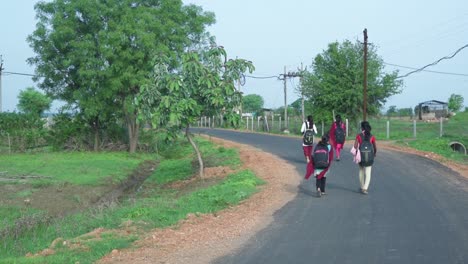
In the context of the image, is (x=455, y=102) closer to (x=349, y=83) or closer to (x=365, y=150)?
(x=349, y=83)

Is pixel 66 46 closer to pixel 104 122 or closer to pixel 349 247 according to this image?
pixel 104 122

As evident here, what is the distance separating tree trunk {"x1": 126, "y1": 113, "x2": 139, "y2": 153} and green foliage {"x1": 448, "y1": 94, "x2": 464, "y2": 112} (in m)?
63.2

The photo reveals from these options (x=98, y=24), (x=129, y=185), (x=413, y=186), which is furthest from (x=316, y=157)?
(x=98, y=24)

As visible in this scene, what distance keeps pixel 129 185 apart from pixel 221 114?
6.69 m

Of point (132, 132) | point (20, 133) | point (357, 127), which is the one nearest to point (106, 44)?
point (132, 132)

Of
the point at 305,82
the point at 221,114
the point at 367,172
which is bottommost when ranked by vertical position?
the point at 367,172

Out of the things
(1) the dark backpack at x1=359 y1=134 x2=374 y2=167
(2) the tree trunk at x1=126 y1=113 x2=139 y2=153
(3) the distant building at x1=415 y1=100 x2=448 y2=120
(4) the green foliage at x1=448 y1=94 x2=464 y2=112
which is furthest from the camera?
(4) the green foliage at x1=448 y1=94 x2=464 y2=112

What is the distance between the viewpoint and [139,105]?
16812 millimetres

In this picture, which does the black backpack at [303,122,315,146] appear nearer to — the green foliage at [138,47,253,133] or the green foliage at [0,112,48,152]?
the green foliage at [138,47,253,133]

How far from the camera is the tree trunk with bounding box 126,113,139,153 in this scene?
31.4 m

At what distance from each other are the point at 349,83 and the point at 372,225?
33456 mm

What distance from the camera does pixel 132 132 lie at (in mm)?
31969

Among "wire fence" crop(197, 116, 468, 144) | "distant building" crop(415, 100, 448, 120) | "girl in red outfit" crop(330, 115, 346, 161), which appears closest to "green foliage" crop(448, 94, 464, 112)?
"distant building" crop(415, 100, 448, 120)

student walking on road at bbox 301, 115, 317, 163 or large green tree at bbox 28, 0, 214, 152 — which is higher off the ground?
large green tree at bbox 28, 0, 214, 152
